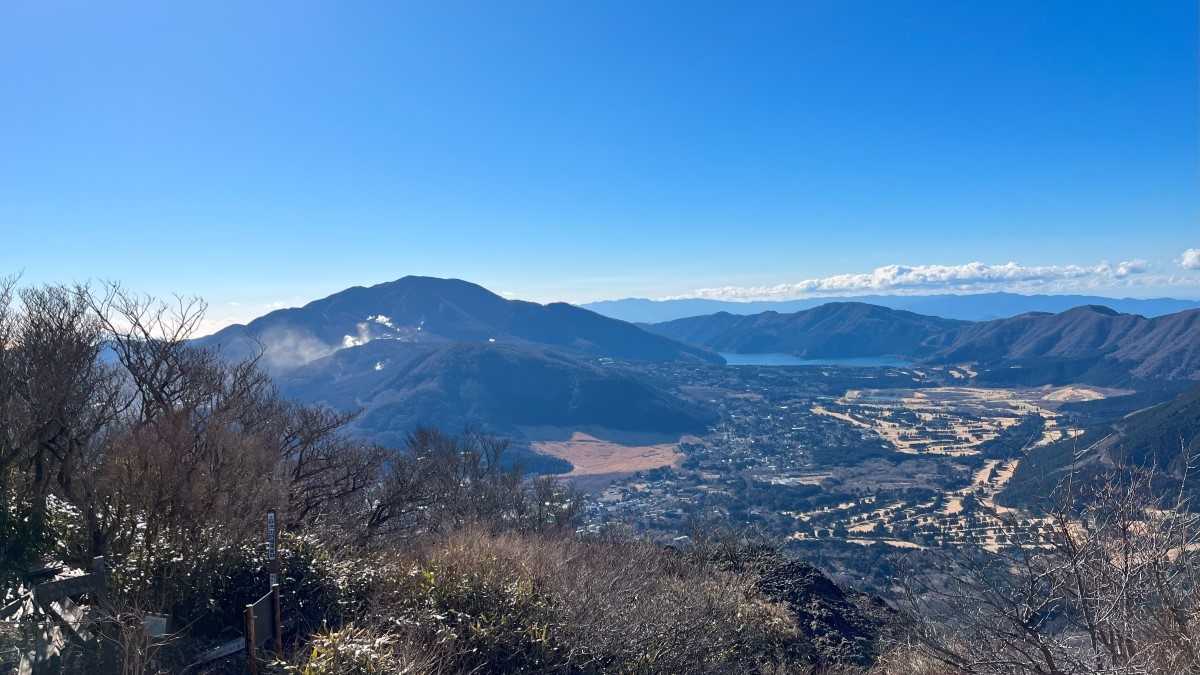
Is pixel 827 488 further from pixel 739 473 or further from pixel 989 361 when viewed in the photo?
pixel 989 361

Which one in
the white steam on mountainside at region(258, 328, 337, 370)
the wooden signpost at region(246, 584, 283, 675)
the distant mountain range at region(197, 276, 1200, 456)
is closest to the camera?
the wooden signpost at region(246, 584, 283, 675)

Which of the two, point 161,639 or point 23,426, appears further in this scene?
point 23,426

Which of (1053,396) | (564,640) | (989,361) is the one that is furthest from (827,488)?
(989,361)

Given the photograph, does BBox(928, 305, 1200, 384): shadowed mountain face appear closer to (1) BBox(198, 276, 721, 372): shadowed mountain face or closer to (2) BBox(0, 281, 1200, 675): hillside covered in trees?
(1) BBox(198, 276, 721, 372): shadowed mountain face

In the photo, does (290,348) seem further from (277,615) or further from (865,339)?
(277,615)

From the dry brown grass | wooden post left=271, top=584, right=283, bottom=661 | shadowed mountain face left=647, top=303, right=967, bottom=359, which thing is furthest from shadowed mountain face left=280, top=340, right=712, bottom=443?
shadowed mountain face left=647, top=303, right=967, bottom=359

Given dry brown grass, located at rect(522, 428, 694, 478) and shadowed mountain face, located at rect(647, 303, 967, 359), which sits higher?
shadowed mountain face, located at rect(647, 303, 967, 359)
